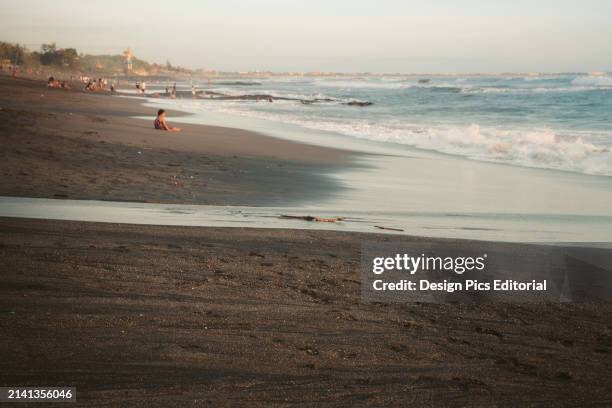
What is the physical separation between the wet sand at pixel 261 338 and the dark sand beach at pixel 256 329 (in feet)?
0.04

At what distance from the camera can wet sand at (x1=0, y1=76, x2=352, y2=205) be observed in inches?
402

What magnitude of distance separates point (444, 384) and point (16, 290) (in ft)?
10.4

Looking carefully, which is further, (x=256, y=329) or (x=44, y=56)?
(x=44, y=56)

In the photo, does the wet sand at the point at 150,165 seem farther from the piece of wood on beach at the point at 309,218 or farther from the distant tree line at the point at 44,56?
the distant tree line at the point at 44,56

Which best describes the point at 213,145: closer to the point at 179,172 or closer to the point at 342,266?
the point at 179,172

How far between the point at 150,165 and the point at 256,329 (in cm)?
921

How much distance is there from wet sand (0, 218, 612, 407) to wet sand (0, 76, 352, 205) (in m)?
4.00

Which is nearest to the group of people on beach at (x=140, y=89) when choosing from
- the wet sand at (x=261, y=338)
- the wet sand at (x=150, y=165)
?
the wet sand at (x=150, y=165)

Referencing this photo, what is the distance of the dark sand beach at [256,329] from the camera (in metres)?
3.62

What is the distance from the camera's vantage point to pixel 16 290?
15.8 feet

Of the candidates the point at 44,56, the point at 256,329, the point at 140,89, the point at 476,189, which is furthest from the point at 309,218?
the point at 44,56

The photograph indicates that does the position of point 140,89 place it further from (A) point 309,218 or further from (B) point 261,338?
(B) point 261,338

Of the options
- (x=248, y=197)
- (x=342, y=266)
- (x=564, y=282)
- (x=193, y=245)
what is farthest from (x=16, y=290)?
(x=248, y=197)

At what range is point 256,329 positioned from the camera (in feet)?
14.5
